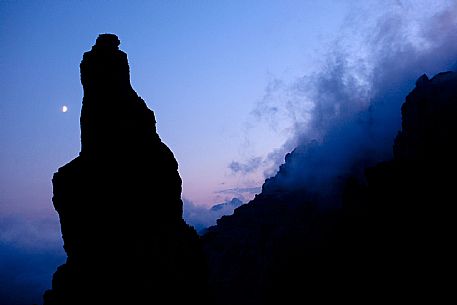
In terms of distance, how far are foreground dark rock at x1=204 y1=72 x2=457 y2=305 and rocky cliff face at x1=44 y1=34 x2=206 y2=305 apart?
59632mm

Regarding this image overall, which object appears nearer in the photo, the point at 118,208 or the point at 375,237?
the point at 118,208

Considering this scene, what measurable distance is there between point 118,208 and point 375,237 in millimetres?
97836

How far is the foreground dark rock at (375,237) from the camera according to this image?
90.3m

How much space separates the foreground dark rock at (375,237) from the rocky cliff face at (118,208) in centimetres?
5963

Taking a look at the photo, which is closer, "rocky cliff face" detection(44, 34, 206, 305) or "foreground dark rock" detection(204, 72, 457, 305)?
"rocky cliff face" detection(44, 34, 206, 305)

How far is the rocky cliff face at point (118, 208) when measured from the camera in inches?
1304

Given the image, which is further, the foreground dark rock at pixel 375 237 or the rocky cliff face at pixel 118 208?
the foreground dark rock at pixel 375 237

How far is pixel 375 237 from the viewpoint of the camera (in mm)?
111000

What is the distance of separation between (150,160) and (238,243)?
138 m

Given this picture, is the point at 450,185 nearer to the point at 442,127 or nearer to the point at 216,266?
the point at 442,127

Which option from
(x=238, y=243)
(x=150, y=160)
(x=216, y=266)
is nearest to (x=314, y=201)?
(x=238, y=243)

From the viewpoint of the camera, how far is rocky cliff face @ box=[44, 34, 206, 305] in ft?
109

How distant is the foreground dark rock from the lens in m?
90.3

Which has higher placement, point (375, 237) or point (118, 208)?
point (375, 237)
